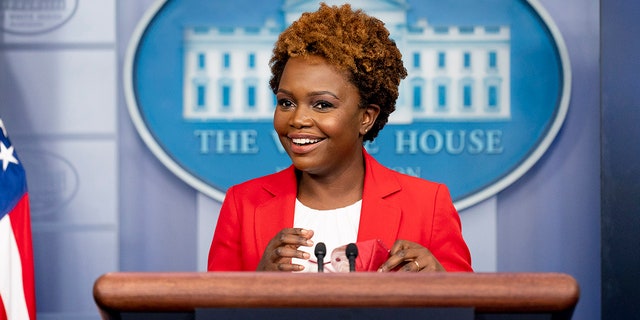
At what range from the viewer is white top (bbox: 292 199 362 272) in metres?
1.90

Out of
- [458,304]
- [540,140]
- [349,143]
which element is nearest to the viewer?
[458,304]

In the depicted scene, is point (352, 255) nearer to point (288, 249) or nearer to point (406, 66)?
point (288, 249)

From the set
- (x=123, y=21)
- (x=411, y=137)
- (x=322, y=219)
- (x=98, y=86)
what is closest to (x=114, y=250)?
(x=98, y=86)

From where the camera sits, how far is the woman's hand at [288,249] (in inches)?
59.6

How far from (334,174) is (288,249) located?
1.51 feet

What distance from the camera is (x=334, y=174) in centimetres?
196

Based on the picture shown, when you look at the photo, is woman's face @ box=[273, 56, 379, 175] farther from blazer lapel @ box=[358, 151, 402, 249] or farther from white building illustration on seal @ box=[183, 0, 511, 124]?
white building illustration on seal @ box=[183, 0, 511, 124]

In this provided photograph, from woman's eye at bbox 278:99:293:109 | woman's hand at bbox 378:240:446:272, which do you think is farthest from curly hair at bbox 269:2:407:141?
woman's hand at bbox 378:240:446:272

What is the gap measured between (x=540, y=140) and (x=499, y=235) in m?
0.38

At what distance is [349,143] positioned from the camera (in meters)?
1.89

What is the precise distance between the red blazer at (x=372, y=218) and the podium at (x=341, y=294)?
3.25 feet

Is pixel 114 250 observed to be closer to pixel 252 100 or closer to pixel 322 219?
pixel 252 100

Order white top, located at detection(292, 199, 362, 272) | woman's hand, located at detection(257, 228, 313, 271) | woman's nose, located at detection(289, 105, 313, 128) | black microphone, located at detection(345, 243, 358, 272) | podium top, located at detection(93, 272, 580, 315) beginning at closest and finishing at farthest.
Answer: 1. podium top, located at detection(93, 272, 580, 315)
2. black microphone, located at detection(345, 243, 358, 272)
3. woman's hand, located at detection(257, 228, 313, 271)
4. woman's nose, located at detection(289, 105, 313, 128)
5. white top, located at detection(292, 199, 362, 272)

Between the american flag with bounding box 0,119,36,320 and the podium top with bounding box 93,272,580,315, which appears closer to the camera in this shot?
the podium top with bounding box 93,272,580,315
